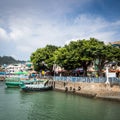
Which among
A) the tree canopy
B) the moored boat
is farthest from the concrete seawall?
the tree canopy

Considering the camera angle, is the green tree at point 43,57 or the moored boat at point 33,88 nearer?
the moored boat at point 33,88

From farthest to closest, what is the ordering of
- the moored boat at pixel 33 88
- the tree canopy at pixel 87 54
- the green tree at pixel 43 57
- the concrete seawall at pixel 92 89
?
the green tree at pixel 43 57
the moored boat at pixel 33 88
the tree canopy at pixel 87 54
the concrete seawall at pixel 92 89

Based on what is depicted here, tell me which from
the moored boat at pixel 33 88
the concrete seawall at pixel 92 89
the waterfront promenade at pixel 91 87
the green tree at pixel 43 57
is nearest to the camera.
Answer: the concrete seawall at pixel 92 89

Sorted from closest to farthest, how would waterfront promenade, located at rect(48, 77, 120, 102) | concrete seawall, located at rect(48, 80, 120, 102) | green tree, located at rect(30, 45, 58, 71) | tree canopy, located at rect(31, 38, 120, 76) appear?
concrete seawall, located at rect(48, 80, 120, 102), waterfront promenade, located at rect(48, 77, 120, 102), tree canopy, located at rect(31, 38, 120, 76), green tree, located at rect(30, 45, 58, 71)

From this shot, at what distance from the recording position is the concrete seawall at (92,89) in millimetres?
31484

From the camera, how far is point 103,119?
2081cm

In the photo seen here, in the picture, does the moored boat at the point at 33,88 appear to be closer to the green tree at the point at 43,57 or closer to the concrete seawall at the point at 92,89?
the concrete seawall at the point at 92,89

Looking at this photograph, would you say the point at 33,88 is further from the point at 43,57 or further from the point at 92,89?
the point at 43,57

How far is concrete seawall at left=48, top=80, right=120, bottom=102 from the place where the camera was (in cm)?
3148

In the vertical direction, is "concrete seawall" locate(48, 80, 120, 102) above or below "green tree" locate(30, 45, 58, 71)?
below

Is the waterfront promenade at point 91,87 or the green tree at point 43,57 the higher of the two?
the green tree at point 43,57

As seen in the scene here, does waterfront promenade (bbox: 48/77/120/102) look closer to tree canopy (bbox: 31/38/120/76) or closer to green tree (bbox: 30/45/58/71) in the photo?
tree canopy (bbox: 31/38/120/76)

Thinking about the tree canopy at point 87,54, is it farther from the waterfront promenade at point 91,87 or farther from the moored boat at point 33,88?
the moored boat at point 33,88

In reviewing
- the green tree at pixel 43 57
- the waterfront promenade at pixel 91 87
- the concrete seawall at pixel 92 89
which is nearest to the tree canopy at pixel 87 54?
the waterfront promenade at pixel 91 87
